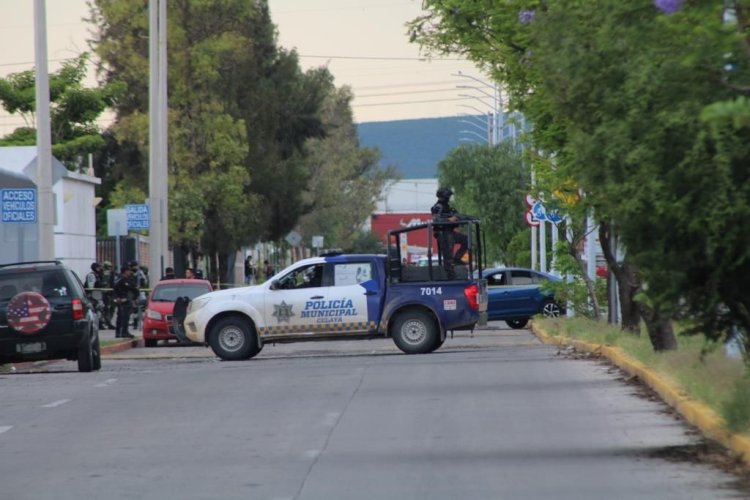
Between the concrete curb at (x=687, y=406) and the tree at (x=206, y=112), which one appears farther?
the tree at (x=206, y=112)

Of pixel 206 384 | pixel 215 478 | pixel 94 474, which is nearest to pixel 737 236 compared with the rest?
pixel 215 478

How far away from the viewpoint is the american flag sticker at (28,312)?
77.8 ft

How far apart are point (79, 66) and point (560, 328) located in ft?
142

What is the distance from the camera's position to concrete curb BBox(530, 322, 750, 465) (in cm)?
1144

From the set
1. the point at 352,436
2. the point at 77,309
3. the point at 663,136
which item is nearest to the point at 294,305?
the point at 77,309

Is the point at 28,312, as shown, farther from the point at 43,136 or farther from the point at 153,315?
the point at 153,315

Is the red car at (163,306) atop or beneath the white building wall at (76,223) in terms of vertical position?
beneath

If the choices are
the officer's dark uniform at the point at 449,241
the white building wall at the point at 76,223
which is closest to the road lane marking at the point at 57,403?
the officer's dark uniform at the point at 449,241

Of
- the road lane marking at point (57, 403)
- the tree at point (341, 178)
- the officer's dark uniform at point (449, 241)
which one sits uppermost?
the tree at point (341, 178)

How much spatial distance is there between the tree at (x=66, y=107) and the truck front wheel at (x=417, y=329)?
1642 inches

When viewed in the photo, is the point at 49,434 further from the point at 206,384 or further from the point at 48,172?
the point at 48,172

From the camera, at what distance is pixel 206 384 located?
20594mm

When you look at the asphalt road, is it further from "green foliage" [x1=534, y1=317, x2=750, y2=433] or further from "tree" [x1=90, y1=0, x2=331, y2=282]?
"tree" [x1=90, y1=0, x2=331, y2=282]

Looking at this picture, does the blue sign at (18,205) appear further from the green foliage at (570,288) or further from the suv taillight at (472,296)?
the green foliage at (570,288)
